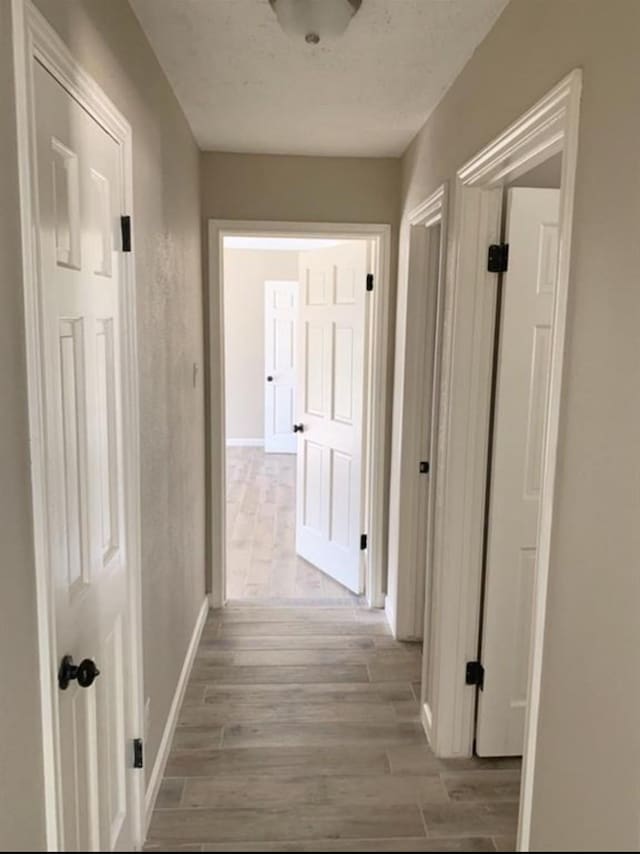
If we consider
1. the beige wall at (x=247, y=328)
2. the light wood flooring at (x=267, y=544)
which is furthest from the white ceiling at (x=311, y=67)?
the beige wall at (x=247, y=328)

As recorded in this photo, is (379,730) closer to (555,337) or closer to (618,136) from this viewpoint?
(555,337)

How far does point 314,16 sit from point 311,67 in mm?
565

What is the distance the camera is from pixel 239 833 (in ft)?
1.97

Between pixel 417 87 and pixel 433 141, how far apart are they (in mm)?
268

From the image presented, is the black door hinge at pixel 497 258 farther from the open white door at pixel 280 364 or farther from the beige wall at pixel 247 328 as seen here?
the beige wall at pixel 247 328

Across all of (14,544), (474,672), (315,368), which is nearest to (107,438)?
(14,544)

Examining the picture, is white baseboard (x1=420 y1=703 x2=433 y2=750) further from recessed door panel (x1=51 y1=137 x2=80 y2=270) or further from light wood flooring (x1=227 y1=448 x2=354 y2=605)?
recessed door panel (x1=51 y1=137 x2=80 y2=270)

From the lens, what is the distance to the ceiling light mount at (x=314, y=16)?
1516 mm

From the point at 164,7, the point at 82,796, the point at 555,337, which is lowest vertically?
the point at 82,796

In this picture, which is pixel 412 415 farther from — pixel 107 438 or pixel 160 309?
pixel 107 438

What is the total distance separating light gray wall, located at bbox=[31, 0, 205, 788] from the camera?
1.55m

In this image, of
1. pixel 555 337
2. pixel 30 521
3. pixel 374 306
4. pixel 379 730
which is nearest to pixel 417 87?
pixel 374 306

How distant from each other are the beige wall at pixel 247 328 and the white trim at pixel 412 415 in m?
4.73

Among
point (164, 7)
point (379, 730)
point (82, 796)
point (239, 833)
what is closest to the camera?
point (239, 833)
